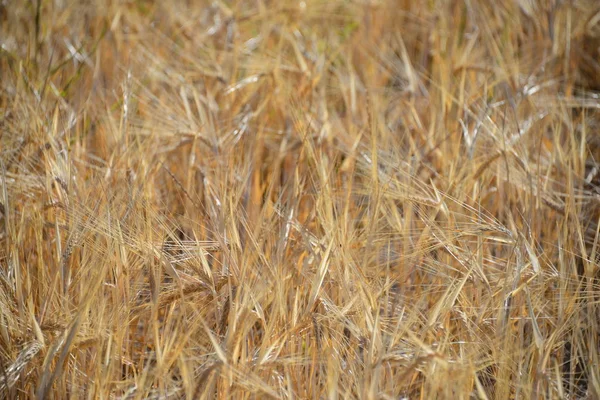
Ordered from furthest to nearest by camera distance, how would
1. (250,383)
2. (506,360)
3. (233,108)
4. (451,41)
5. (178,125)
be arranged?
(451,41)
(233,108)
(178,125)
(506,360)
(250,383)

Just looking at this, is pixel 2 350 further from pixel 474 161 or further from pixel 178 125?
pixel 474 161

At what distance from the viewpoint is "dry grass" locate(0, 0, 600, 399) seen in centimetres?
97

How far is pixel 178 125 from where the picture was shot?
4.82 feet

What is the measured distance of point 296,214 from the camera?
3.94ft

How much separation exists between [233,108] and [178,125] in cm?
26

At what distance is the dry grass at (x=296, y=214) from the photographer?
3.17ft

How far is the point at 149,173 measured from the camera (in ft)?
4.41

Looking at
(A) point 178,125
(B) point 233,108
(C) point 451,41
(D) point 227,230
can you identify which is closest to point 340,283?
(D) point 227,230

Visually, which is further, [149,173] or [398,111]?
[398,111]

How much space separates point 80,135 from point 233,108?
0.38m

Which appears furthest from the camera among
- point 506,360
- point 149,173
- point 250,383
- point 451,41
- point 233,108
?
point 451,41

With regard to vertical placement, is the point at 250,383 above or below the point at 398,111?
above

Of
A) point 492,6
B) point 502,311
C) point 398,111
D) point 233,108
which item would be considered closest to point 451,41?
point 492,6

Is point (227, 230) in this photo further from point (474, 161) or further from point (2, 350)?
point (474, 161)
